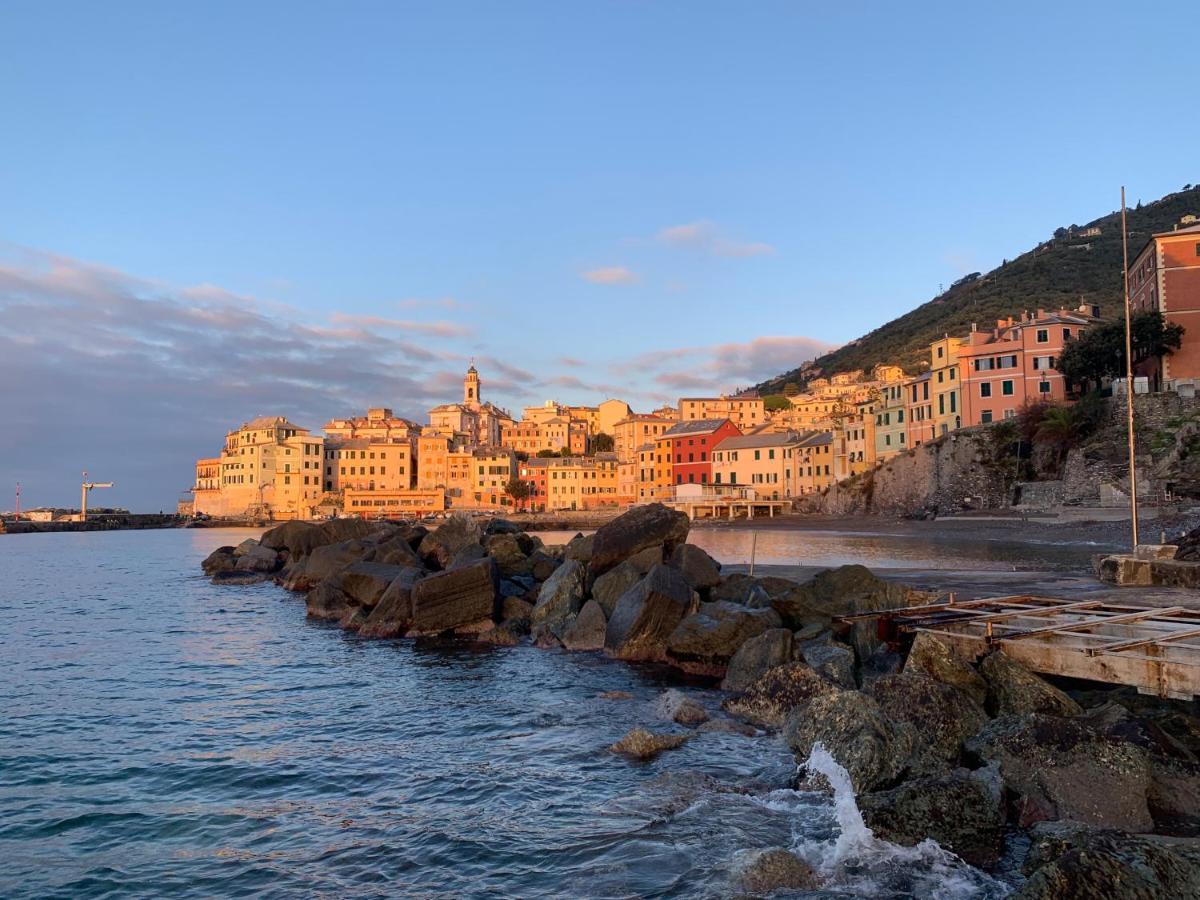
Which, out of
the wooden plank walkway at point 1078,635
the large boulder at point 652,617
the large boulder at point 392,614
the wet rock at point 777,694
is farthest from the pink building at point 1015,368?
the wet rock at point 777,694

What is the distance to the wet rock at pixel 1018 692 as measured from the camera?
40.7 feet

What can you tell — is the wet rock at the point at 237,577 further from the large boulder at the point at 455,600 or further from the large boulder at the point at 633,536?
the large boulder at the point at 633,536

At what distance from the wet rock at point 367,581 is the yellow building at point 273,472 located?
116 meters

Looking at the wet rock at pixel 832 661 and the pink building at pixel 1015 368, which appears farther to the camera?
the pink building at pixel 1015 368

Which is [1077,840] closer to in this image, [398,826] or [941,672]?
[941,672]

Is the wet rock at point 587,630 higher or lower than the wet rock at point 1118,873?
lower

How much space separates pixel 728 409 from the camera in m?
155

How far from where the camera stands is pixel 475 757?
1316cm

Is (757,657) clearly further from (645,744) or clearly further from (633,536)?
(633,536)

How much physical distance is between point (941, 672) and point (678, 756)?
4.73 meters

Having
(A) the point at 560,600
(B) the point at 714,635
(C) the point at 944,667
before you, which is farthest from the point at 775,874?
(A) the point at 560,600

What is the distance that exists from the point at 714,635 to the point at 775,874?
34.4ft

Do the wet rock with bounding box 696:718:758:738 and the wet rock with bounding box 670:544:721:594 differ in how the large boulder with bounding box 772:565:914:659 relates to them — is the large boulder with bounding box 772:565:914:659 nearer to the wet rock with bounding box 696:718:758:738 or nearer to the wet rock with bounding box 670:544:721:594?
the wet rock with bounding box 670:544:721:594

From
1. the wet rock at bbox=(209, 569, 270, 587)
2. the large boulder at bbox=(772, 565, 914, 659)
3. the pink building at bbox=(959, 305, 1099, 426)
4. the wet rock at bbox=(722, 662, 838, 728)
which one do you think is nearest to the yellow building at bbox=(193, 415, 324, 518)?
the wet rock at bbox=(209, 569, 270, 587)
